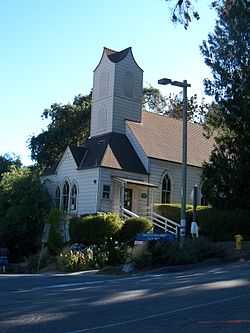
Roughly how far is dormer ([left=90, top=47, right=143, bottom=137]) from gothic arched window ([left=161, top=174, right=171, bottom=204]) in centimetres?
477

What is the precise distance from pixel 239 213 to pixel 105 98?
1523 cm

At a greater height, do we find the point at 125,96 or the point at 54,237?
the point at 125,96

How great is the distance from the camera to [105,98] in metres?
45.5

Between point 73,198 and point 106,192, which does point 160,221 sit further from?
point 73,198

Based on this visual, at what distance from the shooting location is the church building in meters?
41.8

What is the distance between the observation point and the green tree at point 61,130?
193ft

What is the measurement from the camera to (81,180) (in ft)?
140

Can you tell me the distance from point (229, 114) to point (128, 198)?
11.8 meters

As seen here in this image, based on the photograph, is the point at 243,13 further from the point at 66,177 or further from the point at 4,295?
the point at 66,177

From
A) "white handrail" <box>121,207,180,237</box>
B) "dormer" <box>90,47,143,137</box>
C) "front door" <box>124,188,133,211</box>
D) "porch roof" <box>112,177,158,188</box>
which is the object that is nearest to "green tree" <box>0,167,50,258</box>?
"front door" <box>124,188,133,211</box>

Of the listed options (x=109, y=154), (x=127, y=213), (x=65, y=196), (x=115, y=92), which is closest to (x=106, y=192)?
(x=127, y=213)

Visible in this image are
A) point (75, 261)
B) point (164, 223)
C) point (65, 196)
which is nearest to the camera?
point (75, 261)

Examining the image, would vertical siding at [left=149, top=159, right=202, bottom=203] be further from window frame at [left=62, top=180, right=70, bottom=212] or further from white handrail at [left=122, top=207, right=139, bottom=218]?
window frame at [left=62, top=180, right=70, bottom=212]

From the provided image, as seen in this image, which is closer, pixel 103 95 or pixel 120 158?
pixel 120 158
